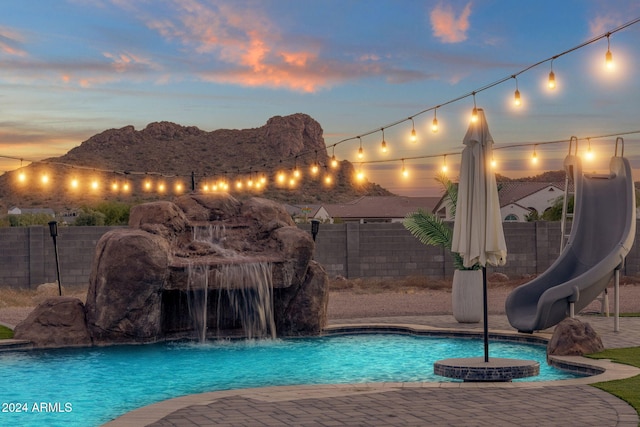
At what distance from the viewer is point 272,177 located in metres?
76.4

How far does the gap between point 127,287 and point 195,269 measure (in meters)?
1.19

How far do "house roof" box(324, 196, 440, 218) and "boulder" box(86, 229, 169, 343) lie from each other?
6192 centimetres

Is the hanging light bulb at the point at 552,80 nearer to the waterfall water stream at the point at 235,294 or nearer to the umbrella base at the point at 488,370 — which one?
the waterfall water stream at the point at 235,294

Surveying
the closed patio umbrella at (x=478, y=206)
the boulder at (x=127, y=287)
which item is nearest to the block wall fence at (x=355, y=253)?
the boulder at (x=127, y=287)

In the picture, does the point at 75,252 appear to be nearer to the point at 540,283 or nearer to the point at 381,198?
the point at 540,283

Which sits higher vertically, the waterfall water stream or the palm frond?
the palm frond

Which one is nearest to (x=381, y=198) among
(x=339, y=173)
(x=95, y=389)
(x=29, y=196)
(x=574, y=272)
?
(x=339, y=173)

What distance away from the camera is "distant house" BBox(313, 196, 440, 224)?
7650 centimetres

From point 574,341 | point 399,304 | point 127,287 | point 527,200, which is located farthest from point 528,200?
point 574,341

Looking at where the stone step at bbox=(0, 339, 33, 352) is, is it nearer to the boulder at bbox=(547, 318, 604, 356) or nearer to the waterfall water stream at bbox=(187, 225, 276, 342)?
the waterfall water stream at bbox=(187, 225, 276, 342)

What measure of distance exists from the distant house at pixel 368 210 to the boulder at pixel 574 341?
6126 centimetres

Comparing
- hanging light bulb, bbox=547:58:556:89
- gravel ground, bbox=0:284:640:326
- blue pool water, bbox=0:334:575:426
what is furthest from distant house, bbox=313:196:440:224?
blue pool water, bbox=0:334:575:426

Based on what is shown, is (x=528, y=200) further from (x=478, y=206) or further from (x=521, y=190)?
(x=478, y=206)

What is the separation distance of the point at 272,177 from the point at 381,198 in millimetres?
13350
